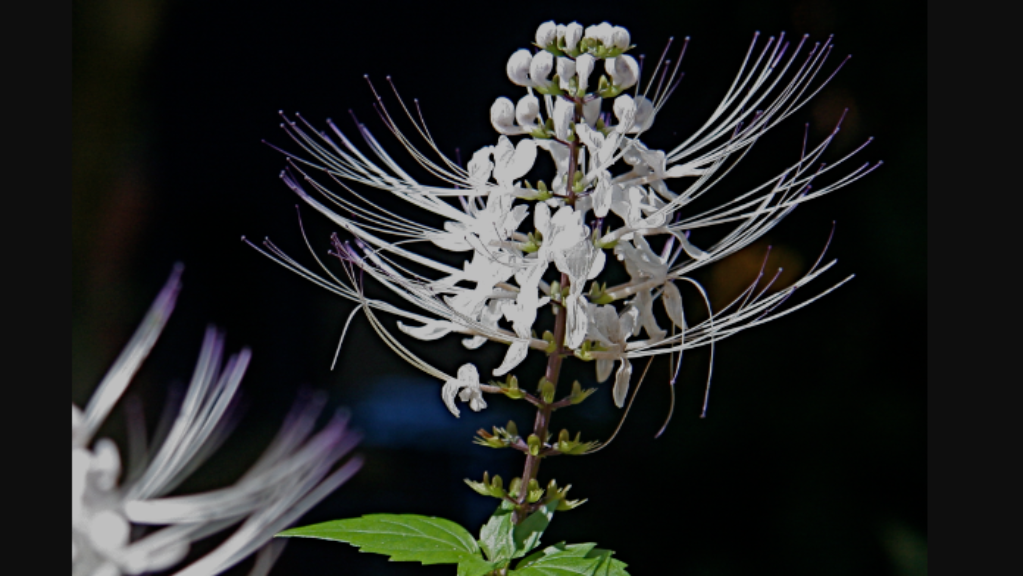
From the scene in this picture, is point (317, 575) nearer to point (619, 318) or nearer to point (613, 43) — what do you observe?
point (619, 318)

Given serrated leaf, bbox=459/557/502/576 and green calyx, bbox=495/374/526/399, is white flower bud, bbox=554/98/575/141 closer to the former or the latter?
green calyx, bbox=495/374/526/399

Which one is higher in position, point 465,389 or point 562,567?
point 465,389

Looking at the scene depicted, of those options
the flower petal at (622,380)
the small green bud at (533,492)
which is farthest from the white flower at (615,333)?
the small green bud at (533,492)

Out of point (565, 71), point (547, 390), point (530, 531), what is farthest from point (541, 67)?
point (530, 531)

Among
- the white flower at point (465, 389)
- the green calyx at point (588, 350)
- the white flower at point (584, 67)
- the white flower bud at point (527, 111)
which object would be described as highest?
the white flower at point (584, 67)

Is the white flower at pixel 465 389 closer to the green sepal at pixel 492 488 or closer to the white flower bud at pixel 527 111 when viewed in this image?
the green sepal at pixel 492 488

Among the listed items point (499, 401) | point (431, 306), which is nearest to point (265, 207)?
point (499, 401)

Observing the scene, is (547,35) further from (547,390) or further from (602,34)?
(547,390)
